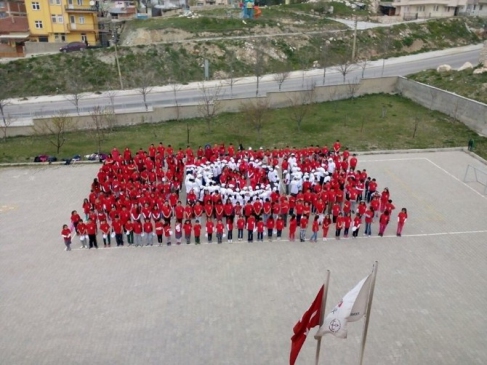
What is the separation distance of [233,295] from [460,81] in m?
26.4

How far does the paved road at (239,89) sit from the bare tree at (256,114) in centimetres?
476

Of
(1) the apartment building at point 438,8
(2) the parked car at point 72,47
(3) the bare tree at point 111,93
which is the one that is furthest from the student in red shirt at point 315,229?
(1) the apartment building at point 438,8

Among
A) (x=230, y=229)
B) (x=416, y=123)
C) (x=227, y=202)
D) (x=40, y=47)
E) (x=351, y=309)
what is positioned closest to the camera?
(x=351, y=309)

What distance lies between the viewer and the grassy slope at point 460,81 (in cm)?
2856

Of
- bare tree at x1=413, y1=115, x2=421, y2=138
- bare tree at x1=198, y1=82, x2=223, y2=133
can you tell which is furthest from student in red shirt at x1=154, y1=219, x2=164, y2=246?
bare tree at x1=413, y1=115, x2=421, y2=138

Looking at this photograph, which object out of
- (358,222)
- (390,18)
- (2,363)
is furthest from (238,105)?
(390,18)

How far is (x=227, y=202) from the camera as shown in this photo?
15453 mm

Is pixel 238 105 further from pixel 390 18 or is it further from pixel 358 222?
pixel 390 18

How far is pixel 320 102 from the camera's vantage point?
109 feet

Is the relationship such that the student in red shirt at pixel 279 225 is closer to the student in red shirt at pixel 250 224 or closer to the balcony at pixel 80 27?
the student in red shirt at pixel 250 224

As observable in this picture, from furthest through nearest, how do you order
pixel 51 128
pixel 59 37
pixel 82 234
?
pixel 59 37 → pixel 51 128 → pixel 82 234

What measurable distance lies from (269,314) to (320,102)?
24222 millimetres

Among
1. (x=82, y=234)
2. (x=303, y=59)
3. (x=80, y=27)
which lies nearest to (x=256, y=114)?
(x=82, y=234)

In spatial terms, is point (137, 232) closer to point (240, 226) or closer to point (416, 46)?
point (240, 226)
